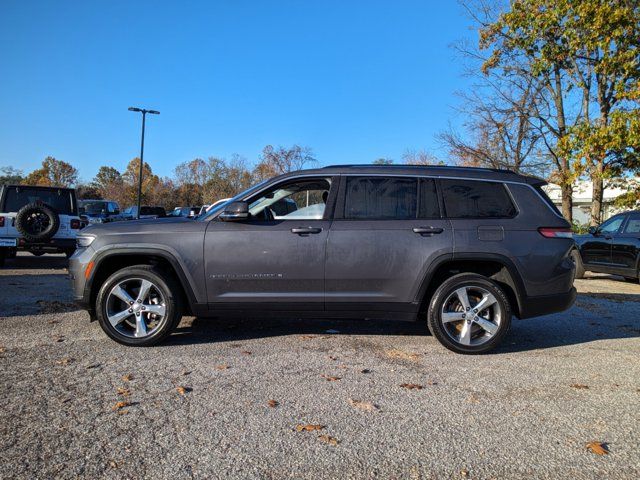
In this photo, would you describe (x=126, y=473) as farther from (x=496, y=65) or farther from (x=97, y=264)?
(x=496, y=65)

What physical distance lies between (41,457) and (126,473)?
0.54 meters

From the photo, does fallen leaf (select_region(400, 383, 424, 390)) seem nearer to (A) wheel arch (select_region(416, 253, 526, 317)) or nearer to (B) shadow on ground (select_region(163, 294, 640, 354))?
(A) wheel arch (select_region(416, 253, 526, 317))

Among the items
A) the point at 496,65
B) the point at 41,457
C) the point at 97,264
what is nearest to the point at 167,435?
the point at 41,457

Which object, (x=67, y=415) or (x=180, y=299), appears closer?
(x=67, y=415)

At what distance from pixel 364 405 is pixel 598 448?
1.46 metres

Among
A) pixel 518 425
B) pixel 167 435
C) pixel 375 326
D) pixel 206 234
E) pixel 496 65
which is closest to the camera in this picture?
pixel 167 435

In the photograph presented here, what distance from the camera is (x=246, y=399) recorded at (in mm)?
3537

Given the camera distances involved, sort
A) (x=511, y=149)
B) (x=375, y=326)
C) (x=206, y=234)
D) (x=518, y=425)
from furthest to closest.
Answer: (x=511, y=149) → (x=375, y=326) → (x=206, y=234) → (x=518, y=425)

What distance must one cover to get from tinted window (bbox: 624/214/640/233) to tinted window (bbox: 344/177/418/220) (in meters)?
8.11

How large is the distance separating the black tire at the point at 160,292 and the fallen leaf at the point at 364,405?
2.19 meters

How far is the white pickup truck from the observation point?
34.6ft

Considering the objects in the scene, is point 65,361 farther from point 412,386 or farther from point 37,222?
point 37,222

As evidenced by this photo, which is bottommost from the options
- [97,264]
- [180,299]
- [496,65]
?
[180,299]

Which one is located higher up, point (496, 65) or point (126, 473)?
point (496, 65)
